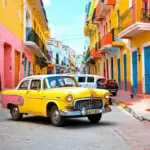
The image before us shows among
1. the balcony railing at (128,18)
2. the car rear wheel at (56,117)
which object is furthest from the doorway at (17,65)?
Answer: the car rear wheel at (56,117)

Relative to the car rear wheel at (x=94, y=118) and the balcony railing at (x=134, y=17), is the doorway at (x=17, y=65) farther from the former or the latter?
the car rear wheel at (x=94, y=118)

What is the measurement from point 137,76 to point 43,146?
55.6ft

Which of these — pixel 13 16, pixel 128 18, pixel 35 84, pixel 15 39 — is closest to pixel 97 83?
pixel 128 18

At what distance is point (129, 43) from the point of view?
2562cm

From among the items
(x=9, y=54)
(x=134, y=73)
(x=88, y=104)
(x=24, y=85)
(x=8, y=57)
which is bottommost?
(x=88, y=104)

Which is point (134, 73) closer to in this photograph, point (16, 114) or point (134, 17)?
point (134, 17)

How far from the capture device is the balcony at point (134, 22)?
2023 centimetres

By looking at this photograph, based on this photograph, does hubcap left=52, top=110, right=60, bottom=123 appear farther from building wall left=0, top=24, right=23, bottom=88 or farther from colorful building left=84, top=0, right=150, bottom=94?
building wall left=0, top=24, right=23, bottom=88

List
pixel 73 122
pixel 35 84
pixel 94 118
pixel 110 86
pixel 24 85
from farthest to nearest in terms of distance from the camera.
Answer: pixel 110 86 < pixel 24 85 < pixel 35 84 < pixel 73 122 < pixel 94 118

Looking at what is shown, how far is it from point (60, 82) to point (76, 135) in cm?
299

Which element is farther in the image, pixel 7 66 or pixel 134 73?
pixel 7 66

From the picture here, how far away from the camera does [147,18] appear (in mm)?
20312

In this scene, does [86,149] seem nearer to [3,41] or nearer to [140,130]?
[140,130]

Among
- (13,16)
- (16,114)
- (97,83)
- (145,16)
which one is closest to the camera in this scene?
(16,114)
